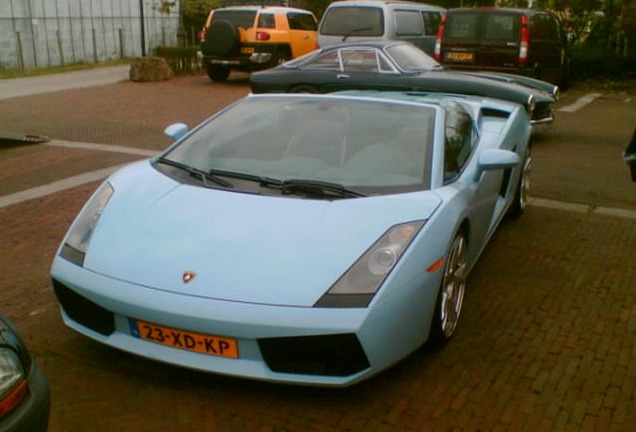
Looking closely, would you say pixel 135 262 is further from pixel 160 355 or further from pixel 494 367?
pixel 494 367

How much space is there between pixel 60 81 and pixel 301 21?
21.2 feet

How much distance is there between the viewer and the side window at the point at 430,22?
17641mm

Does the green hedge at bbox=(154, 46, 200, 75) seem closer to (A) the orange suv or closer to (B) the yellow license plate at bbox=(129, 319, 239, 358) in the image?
(A) the orange suv

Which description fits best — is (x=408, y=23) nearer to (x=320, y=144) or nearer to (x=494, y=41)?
(x=494, y=41)

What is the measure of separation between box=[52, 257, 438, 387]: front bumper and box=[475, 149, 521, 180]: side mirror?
138cm

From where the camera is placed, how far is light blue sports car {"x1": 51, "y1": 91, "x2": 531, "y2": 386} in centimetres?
318

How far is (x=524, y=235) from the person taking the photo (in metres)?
6.18

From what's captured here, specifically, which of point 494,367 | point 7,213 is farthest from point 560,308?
point 7,213

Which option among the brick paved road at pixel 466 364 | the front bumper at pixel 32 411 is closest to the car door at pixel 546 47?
the brick paved road at pixel 466 364

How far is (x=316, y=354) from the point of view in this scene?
319 centimetres

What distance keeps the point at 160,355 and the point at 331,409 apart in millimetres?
794

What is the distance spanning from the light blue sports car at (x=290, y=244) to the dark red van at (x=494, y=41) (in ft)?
34.3

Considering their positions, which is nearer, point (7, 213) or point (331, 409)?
point (331, 409)

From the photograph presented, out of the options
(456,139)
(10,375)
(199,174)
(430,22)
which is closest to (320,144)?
A: (199,174)
